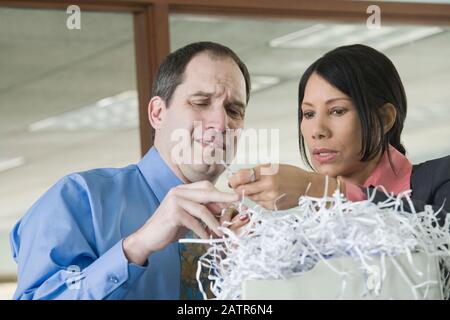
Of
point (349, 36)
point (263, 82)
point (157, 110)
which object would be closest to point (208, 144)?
point (157, 110)

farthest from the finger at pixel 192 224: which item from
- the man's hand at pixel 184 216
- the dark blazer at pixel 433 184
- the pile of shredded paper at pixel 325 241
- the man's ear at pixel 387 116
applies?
the man's ear at pixel 387 116

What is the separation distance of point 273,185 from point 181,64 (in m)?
0.47

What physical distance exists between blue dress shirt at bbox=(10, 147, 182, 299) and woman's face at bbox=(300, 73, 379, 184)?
26 cm

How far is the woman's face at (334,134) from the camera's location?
1.49 m

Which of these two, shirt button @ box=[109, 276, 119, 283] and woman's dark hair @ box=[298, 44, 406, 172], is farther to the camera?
woman's dark hair @ box=[298, 44, 406, 172]

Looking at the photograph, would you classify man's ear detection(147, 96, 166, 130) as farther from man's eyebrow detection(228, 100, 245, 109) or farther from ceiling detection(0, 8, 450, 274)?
ceiling detection(0, 8, 450, 274)

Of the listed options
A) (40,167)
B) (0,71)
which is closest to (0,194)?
(40,167)

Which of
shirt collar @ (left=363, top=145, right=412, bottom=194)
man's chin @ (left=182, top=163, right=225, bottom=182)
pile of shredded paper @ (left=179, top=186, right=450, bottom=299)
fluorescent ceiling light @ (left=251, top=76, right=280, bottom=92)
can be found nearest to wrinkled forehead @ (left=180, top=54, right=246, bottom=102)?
man's chin @ (left=182, top=163, right=225, bottom=182)

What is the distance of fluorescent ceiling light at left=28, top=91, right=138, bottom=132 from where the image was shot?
2816mm

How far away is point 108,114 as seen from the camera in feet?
9.31

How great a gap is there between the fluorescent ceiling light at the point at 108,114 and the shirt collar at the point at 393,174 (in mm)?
1439

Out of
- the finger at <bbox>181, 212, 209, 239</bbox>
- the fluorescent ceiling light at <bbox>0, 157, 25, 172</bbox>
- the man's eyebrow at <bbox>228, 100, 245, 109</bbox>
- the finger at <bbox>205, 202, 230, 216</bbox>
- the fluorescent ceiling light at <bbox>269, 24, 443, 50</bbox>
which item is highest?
the fluorescent ceiling light at <bbox>269, 24, 443, 50</bbox>

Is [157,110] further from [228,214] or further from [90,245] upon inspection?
[228,214]

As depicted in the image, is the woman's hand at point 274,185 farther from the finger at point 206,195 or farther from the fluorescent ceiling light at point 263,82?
the fluorescent ceiling light at point 263,82
